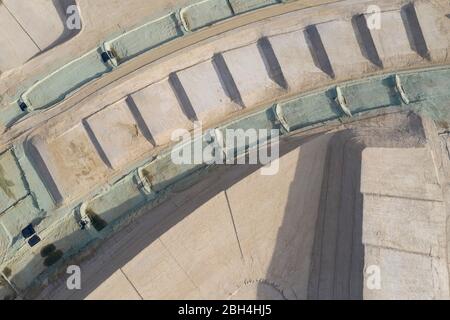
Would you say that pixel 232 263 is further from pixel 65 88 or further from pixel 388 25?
pixel 388 25

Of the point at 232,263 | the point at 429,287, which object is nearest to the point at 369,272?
the point at 429,287

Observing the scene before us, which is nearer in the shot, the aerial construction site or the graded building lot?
the graded building lot

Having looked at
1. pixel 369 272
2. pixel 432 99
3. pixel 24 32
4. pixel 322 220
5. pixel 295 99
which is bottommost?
pixel 369 272

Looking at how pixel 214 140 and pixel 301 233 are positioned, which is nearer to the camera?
pixel 301 233

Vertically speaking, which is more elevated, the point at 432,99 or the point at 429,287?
the point at 432,99

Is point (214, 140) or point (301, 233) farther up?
point (214, 140)

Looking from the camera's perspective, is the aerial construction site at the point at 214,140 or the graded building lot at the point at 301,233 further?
the aerial construction site at the point at 214,140

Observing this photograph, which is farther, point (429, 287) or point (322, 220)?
point (322, 220)

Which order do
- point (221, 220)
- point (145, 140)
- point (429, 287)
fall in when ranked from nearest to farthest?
point (429, 287)
point (221, 220)
point (145, 140)

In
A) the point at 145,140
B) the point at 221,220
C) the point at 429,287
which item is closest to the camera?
the point at 429,287

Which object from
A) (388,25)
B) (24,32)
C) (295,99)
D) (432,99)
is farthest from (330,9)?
(24,32)
